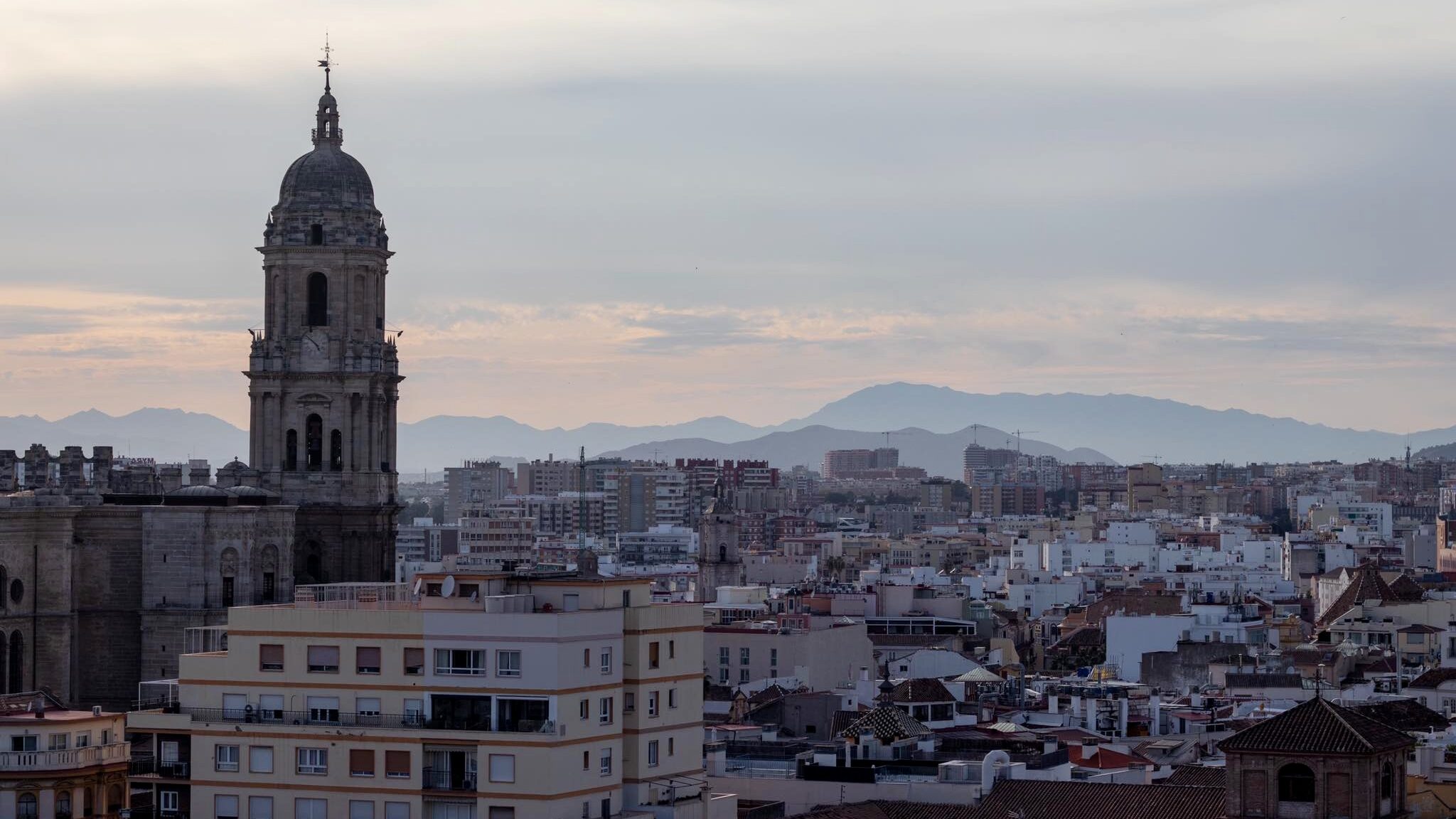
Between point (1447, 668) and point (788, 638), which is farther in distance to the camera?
point (788, 638)

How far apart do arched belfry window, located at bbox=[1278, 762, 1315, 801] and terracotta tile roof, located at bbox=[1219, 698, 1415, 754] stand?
0.33 meters

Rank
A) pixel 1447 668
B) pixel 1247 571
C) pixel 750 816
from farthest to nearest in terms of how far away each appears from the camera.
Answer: pixel 1247 571 < pixel 1447 668 < pixel 750 816

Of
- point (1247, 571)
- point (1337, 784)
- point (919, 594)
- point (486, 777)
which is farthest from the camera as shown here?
point (1247, 571)

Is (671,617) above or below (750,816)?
above

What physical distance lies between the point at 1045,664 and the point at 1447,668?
44.3m

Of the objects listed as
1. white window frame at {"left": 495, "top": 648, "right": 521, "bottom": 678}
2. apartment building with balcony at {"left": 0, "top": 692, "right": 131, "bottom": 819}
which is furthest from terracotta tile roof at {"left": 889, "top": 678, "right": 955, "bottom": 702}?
white window frame at {"left": 495, "top": 648, "right": 521, "bottom": 678}

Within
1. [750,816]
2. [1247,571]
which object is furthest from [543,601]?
[1247,571]

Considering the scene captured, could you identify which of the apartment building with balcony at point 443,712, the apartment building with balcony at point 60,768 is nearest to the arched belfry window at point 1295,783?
the apartment building with balcony at point 443,712

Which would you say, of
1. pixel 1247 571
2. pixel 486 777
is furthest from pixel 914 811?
Result: pixel 1247 571

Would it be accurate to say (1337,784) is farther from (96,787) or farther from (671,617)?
(96,787)

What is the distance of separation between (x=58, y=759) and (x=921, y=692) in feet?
119

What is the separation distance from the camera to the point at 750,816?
53969mm

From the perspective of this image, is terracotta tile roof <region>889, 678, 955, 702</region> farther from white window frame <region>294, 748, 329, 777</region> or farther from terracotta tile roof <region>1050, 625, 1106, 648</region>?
terracotta tile roof <region>1050, 625, 1106, 648</region>

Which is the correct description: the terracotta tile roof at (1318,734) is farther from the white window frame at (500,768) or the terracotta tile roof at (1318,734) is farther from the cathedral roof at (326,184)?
the cathedral roof at (326,184)
